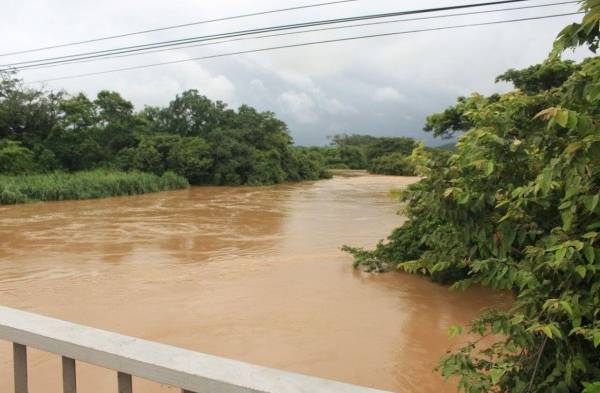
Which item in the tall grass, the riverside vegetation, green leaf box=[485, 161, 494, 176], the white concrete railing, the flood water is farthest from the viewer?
the riverside vegetation

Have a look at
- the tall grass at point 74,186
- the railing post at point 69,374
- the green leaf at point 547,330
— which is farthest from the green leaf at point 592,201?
the tall grass at point 74,186

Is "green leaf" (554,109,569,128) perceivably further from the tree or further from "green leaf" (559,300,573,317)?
the tree

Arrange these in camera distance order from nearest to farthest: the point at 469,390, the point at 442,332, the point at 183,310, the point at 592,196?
1. the point at 592,196
2. the point at 469,390
3. the point at 442,332
4. the point at 183,310

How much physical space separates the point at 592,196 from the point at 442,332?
4602 millimetres

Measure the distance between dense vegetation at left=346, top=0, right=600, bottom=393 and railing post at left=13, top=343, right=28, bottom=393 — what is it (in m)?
1.55

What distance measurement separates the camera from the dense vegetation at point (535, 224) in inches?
58.7

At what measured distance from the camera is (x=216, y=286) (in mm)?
7402

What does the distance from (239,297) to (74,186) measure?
54.7 feet

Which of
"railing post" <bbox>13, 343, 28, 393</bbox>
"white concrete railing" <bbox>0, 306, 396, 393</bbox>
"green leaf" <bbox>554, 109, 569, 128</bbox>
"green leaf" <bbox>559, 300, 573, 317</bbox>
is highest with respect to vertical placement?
"green leaf" <bbox>554, 109, 569, 128</bbox>

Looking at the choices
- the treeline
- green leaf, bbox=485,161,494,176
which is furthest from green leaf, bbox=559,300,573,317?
the treeline

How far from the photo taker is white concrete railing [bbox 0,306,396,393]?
4.03 feet

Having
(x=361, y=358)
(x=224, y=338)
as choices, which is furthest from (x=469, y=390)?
(x=224, y=338)

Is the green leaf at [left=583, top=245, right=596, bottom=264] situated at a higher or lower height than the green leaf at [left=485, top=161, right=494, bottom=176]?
lower

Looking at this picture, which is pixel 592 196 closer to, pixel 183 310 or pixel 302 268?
pixel 183 310
